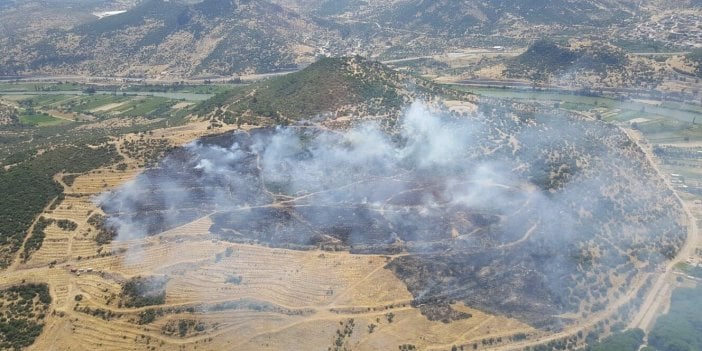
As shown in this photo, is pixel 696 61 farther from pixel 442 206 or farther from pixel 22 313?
pixel 22 313

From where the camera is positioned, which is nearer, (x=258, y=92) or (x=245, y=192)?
(x=245, y=192)

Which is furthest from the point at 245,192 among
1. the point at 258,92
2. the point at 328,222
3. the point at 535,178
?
the point at 535,178

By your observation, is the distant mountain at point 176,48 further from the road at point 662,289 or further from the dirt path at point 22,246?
the road at point 662,289

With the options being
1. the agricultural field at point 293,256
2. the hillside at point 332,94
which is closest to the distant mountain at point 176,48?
the hillside at point 332,94

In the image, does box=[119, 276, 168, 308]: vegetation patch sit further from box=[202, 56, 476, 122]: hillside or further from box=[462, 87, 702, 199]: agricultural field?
box=[462, 87, 702, 199]: agricultural field

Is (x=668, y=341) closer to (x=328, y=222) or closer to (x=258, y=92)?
(x=328, y=222)
